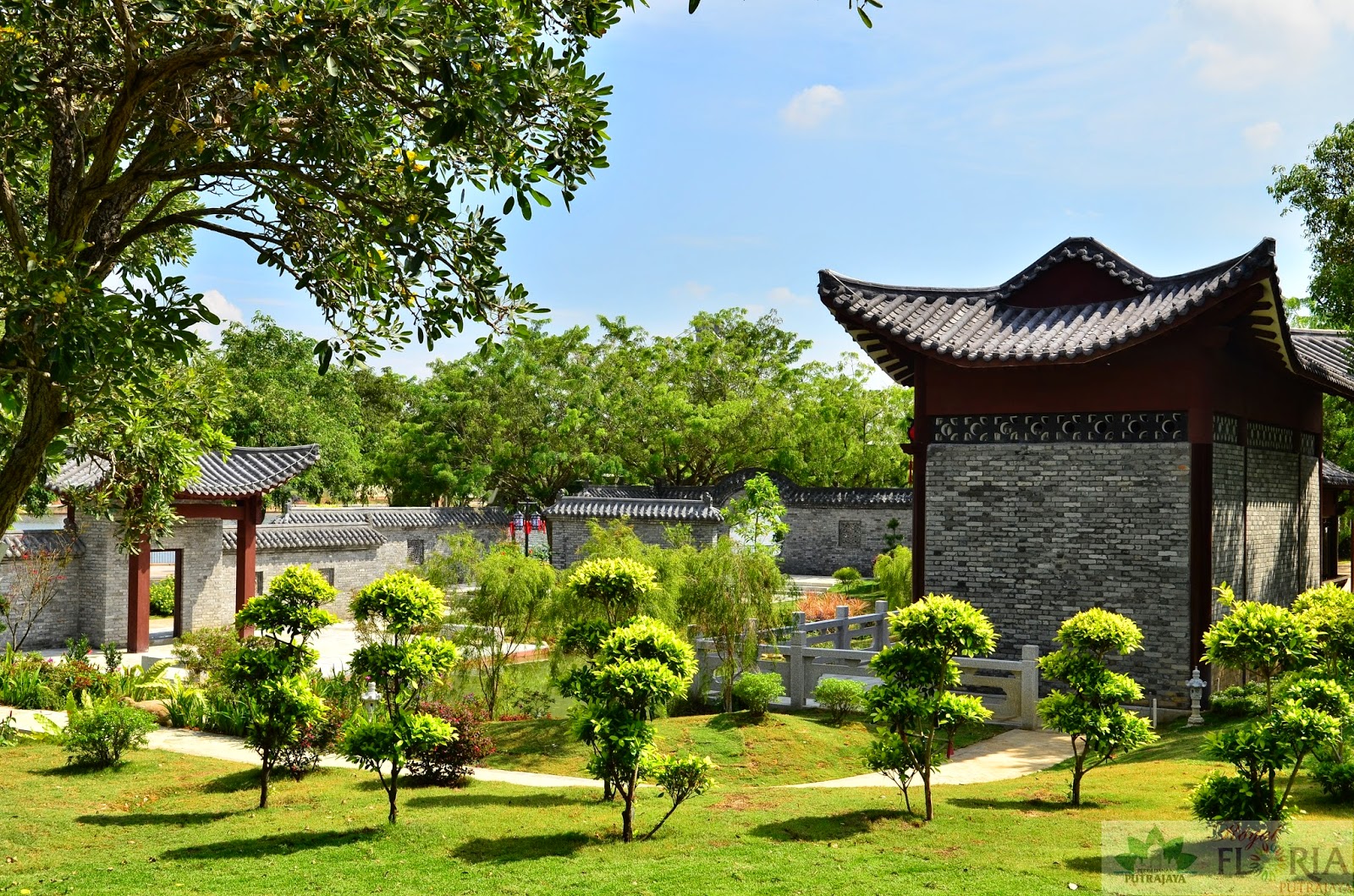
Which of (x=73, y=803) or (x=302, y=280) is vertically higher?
(x=302, y=280)

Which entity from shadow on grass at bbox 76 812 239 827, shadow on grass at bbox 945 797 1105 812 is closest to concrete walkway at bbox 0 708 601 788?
shadow on grass at bbox 76 812 239 827

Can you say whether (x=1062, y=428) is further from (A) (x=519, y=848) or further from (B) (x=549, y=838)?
(A) (x=519, y=848)

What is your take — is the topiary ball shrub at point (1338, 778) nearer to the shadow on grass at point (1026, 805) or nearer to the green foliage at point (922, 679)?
the shadow on grass at point (1026, 805)

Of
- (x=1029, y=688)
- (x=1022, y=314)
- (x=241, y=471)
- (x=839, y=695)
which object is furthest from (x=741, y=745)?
(x=241, y=471)

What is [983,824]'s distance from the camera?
761 centimetres

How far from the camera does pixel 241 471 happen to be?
64.9 feet

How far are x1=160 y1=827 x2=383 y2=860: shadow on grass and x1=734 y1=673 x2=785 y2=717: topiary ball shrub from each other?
16.2ft

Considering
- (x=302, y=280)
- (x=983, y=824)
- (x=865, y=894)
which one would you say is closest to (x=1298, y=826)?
(x=983, y=824)

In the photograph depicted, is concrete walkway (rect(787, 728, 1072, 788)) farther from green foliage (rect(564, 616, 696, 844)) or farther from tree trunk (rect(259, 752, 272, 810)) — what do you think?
tree trunk (rect(259, 752, 272, 810))

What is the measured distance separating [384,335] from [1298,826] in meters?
6.29

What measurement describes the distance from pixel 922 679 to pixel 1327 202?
13.0 metres

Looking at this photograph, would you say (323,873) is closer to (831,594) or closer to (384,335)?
(384,335)

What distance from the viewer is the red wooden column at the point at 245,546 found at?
19797 mm

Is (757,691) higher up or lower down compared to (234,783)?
higher up
